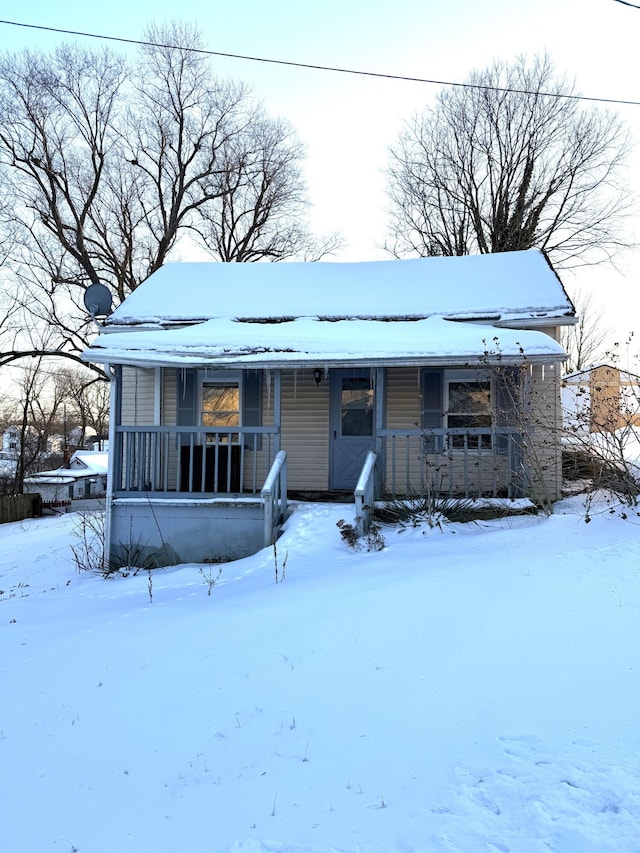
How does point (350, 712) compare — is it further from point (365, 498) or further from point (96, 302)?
point (96, 302)

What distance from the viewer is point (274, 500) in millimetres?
8688

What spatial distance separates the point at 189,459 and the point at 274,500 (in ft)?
7.45

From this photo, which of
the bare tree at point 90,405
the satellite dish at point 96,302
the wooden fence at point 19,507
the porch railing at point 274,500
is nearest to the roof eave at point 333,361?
the porch railing at point 274,500

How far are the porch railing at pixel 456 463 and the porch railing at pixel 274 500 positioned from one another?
60.0 inches

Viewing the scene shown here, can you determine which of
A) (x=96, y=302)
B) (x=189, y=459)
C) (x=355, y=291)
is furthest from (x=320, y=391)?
(x=96, y=302)

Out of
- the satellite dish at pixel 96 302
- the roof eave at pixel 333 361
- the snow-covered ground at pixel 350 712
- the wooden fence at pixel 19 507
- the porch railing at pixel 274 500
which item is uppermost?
the satellite dish at pixel 96 302

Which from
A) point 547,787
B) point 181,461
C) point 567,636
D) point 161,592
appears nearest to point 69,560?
point 181,461

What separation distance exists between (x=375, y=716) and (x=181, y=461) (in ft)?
23.8

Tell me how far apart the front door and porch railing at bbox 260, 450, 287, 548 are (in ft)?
6.49

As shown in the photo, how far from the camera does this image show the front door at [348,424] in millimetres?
11023

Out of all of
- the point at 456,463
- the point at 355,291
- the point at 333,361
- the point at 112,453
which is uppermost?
the point at 355,291

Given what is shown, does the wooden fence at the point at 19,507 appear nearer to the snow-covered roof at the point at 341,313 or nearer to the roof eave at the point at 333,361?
the snow-covered roof at the point at 341,313

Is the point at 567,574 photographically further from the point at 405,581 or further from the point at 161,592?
the point at 161,592

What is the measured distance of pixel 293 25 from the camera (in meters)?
9.59
